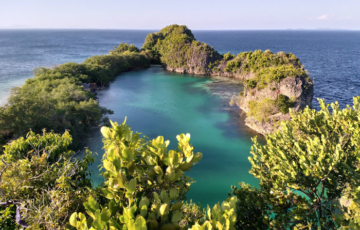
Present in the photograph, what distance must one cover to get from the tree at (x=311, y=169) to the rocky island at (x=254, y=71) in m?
15.5

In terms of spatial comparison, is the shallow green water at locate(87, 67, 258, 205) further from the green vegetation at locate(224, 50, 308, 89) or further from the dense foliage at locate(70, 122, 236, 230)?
the dense foliage at locate(70, 122, 236, 230)

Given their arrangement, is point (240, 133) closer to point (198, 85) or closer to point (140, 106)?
point (140, 106)

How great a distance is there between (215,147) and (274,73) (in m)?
11.8

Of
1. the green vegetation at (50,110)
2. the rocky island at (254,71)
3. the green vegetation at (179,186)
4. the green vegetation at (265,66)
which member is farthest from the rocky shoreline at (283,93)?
the green vegetation at (50,110)

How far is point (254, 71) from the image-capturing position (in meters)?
44.5

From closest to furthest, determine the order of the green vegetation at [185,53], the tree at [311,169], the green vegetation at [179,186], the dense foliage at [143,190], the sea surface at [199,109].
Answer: the dense foliage at [143,190]
the green vegetation at [179,186]
the tree at [311,169]
the sea surface at [199,109]
the green vegetation at [185,53]

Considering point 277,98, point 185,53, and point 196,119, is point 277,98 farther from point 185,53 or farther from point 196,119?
point 185,53

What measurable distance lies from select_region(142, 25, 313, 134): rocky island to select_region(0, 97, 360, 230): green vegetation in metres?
15.7

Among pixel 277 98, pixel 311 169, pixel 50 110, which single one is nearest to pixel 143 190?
pixel 311 169

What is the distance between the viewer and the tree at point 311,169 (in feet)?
21.7

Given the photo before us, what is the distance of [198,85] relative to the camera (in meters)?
44.6

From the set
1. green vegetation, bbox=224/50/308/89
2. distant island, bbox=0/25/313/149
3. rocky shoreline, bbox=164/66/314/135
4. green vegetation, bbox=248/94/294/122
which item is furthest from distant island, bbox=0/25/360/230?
green vegetation, bbox=224/50/308/89

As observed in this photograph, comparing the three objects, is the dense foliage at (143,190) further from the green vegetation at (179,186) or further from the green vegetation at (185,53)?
the green vegetation at (185,53)

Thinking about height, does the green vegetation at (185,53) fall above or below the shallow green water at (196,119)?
above
